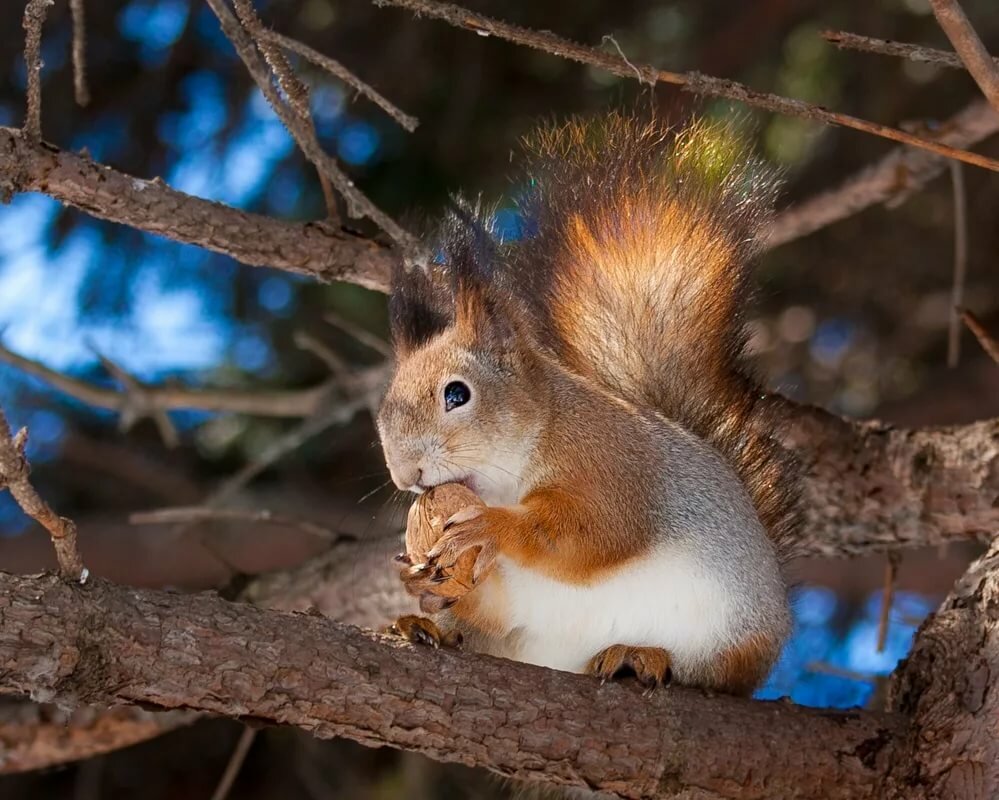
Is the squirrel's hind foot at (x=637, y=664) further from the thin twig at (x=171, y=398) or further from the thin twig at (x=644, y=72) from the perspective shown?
the thin twig at (x=171, y=398)

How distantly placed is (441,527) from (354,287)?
179 cm

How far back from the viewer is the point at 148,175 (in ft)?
10.7

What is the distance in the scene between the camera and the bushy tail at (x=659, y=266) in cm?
204

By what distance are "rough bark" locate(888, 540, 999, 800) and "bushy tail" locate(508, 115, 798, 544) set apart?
1.14ft

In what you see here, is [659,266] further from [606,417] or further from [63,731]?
[63,731]

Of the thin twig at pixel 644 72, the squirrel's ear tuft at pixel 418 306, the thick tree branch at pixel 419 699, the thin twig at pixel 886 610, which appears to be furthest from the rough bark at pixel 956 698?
the squirrel's ear tuft at pixel 418 306

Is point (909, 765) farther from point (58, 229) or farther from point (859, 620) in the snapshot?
point (58, 229)

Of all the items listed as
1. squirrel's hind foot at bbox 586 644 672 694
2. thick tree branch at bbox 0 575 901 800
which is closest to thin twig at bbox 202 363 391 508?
squirrel's hind foot at bbox 586 644 672 694

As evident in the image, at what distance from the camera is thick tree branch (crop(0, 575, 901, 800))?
135 centimetres

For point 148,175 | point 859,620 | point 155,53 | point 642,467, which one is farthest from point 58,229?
point 859,620

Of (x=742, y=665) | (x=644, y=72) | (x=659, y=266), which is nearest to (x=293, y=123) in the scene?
(x=644, y=72)

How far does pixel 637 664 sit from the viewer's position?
174 centimetres

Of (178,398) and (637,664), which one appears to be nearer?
(637,664)

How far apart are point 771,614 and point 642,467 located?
282mm
